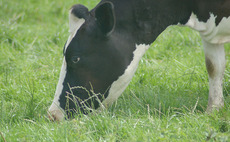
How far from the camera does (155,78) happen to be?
5.40 metres

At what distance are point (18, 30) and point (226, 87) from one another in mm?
3940

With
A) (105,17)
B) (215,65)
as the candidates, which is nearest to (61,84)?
(105,17)

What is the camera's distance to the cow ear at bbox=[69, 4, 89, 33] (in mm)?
4000

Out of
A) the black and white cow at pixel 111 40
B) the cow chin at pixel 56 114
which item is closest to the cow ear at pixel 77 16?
the black and white cow at pixel 111 40

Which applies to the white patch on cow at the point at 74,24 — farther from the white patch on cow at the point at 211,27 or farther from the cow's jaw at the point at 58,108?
the white patch on cow at the point at 211,27

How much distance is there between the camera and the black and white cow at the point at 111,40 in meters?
3.95

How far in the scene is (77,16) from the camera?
13.2ft

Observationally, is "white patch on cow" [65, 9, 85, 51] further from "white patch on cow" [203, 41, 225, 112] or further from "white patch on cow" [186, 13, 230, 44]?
"white patch on cow" [203, 41, 225, 112]

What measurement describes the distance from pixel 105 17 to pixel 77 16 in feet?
1.17

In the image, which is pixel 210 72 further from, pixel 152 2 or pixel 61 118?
pixel 61 118

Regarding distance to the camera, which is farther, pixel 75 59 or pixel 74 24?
pixel 74 24

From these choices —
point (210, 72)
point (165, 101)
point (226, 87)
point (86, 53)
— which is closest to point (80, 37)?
point (86, 53)

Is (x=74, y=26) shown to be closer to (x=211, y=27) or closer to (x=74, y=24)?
(x=74, y=24)

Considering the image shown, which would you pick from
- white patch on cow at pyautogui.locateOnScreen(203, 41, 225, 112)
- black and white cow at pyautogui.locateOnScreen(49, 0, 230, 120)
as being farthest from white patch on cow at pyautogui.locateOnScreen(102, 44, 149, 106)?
white patch on cow at pyautogui.locateOnScreen(203, 41, 225, 112)
